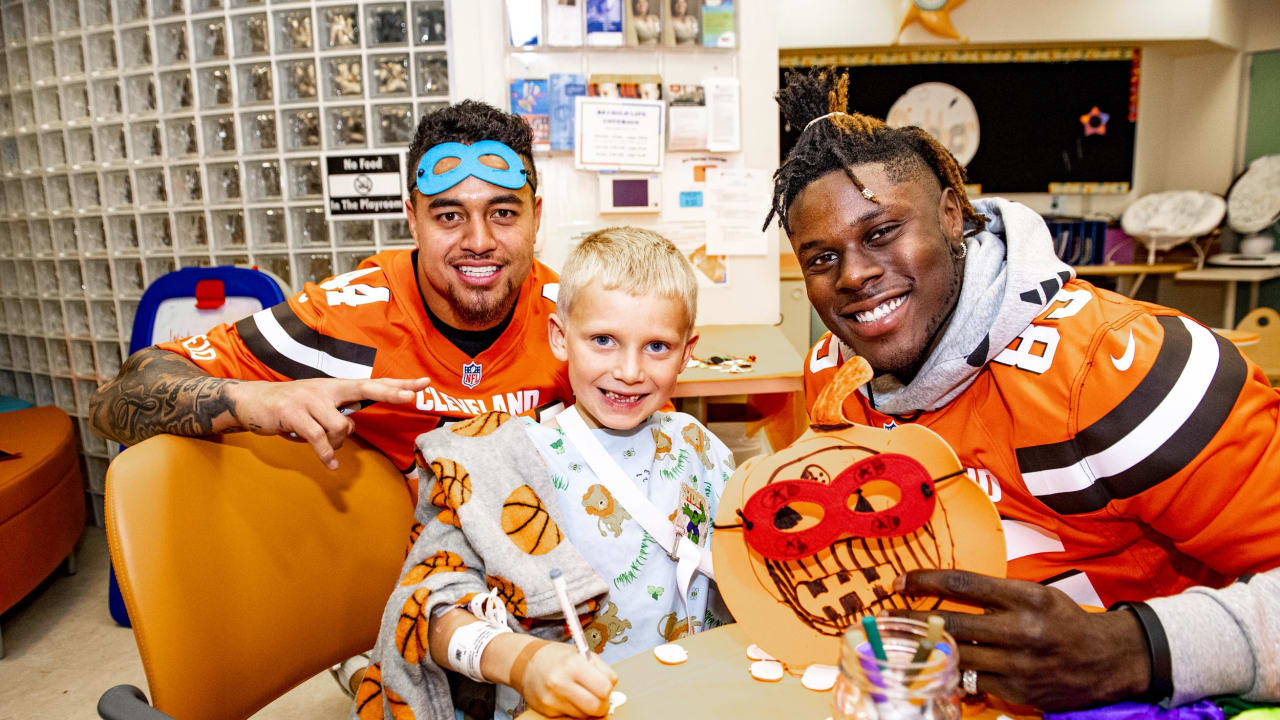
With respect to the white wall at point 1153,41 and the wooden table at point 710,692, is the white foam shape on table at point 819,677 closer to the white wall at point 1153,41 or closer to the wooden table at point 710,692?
the wooden table at point 710,692

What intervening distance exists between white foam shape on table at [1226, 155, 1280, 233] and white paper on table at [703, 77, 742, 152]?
15.4 ft

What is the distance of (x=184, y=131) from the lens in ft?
9.14

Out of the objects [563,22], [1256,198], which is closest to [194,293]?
[563,22]

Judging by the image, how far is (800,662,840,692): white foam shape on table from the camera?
846 millimetres

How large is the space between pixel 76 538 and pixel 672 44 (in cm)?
298

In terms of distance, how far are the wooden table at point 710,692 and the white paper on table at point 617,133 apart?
2145 mm

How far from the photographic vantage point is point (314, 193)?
273cm

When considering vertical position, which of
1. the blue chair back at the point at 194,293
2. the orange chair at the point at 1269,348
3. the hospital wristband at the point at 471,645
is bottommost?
the orange chair at the point at 1269,348

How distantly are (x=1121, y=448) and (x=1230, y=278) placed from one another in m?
5.59

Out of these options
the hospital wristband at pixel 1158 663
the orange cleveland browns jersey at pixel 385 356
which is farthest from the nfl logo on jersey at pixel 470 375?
the hospital wristband at pixel 1158 663

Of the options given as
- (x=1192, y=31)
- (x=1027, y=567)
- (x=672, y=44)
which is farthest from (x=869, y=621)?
(x=1192, y=31)

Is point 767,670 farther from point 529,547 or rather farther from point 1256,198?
point 1256,198

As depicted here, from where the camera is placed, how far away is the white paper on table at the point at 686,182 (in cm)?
286

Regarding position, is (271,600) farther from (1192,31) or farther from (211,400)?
(1192,31)
